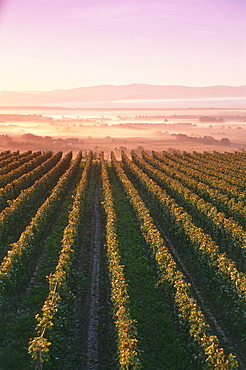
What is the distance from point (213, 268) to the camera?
20.1 meters

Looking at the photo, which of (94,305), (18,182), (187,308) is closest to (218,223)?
(94,305)

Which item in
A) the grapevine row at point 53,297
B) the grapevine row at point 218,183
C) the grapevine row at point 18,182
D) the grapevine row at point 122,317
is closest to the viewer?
the grapevine row at point 122,317

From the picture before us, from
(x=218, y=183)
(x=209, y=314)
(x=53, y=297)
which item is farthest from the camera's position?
(x=218, y=183)

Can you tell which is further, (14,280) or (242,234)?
(242,234)

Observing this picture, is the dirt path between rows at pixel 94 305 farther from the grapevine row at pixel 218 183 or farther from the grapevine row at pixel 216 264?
the grapevine row at pixel 218 183

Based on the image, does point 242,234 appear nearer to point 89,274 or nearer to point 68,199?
point 89,274

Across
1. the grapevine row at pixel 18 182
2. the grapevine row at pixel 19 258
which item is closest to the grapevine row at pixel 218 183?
the grapevine row at pixel 19 258

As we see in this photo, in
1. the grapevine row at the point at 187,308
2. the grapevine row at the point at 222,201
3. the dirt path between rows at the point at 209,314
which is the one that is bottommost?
the dirt path between rows at the point at 209,314

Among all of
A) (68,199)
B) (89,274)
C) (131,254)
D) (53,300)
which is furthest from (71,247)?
(68,199)

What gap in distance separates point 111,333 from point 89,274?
19.4ft

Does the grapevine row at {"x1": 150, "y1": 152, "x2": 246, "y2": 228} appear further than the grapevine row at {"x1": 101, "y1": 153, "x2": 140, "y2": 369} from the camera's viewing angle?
Yes

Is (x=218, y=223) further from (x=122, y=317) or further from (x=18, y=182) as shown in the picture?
(x=18, y=182)

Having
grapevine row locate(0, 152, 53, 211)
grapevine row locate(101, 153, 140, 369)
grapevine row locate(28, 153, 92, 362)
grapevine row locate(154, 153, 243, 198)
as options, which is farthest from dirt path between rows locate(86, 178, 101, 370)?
grapevine row locate(154, 153, 243, 198)

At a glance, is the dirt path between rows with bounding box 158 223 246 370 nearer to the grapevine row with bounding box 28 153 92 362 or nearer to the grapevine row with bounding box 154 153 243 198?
the grapevine row with bounding box 28 153 92 362
